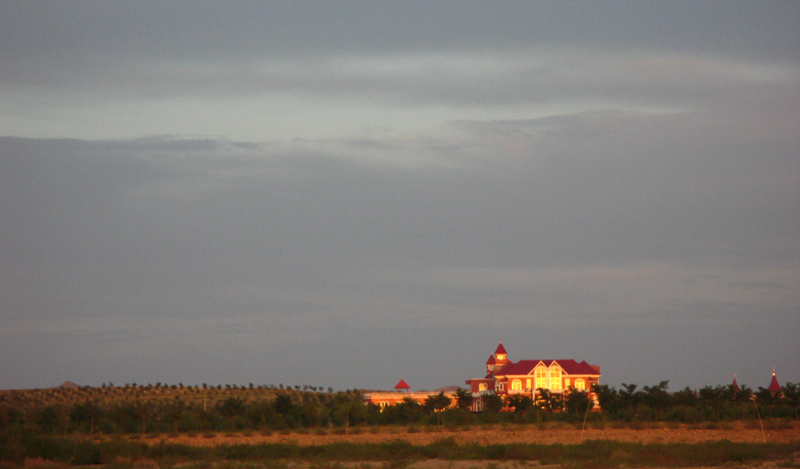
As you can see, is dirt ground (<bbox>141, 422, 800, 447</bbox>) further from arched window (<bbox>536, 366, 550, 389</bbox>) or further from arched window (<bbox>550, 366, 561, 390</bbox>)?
arched window (<bbox>550, 366, 561, 390</bbox>)

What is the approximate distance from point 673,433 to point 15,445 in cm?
3320

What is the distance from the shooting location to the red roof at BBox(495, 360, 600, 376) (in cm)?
8612

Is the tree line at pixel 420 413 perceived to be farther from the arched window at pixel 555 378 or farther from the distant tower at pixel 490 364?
the distant tower at pixel 490 364

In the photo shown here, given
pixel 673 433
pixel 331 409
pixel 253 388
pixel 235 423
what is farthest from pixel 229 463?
pixel 253 388

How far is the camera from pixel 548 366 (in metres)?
85.9

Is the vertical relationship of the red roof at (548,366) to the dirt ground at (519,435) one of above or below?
above

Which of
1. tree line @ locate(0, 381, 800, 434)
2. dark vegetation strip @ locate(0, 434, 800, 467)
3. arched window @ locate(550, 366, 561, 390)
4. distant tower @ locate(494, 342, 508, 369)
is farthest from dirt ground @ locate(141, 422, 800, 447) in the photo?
distant tower @ locate(494, 342, 508, 369)

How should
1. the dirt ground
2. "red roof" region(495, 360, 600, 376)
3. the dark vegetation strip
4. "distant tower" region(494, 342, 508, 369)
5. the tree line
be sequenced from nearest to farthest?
the dark vegetation strip
the dirt ground
the tree line
"red roof" region(495, 360, 600, 376)
"distant tower" region(494, 342, 508, 369)

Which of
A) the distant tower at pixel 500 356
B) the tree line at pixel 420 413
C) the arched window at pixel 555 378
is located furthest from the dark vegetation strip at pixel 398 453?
the distant tower at pixel 500 356

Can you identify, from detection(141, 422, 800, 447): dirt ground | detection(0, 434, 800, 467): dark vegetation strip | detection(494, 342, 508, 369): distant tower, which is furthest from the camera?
detection(494, 342, 508, 369): distant tower

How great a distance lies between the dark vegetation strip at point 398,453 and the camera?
103 feet

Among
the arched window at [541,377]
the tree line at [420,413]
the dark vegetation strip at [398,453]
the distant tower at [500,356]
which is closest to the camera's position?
the dark vegetation strip at [398,453]

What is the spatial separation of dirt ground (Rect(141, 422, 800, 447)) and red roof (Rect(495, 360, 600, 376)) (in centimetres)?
3639

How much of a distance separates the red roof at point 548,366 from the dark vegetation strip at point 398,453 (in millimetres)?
49173
